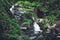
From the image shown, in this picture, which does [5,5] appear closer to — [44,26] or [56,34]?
[44,26]

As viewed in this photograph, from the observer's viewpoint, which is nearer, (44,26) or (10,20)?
(10,20)

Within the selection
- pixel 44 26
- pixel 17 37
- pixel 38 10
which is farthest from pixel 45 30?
pixel 17 37

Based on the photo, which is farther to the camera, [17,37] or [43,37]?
[43,37]

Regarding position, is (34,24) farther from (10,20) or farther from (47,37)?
(10,20)

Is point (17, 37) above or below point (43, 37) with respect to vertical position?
below

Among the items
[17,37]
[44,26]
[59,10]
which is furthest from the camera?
[59,10]

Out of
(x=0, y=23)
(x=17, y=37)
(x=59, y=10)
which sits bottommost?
(x=17, y=37)

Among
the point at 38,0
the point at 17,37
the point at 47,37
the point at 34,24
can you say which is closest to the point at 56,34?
the point at 47,37

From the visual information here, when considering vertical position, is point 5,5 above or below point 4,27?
above

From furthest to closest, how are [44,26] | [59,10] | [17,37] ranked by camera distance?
[59,10] < [44,26] < [17,37]
